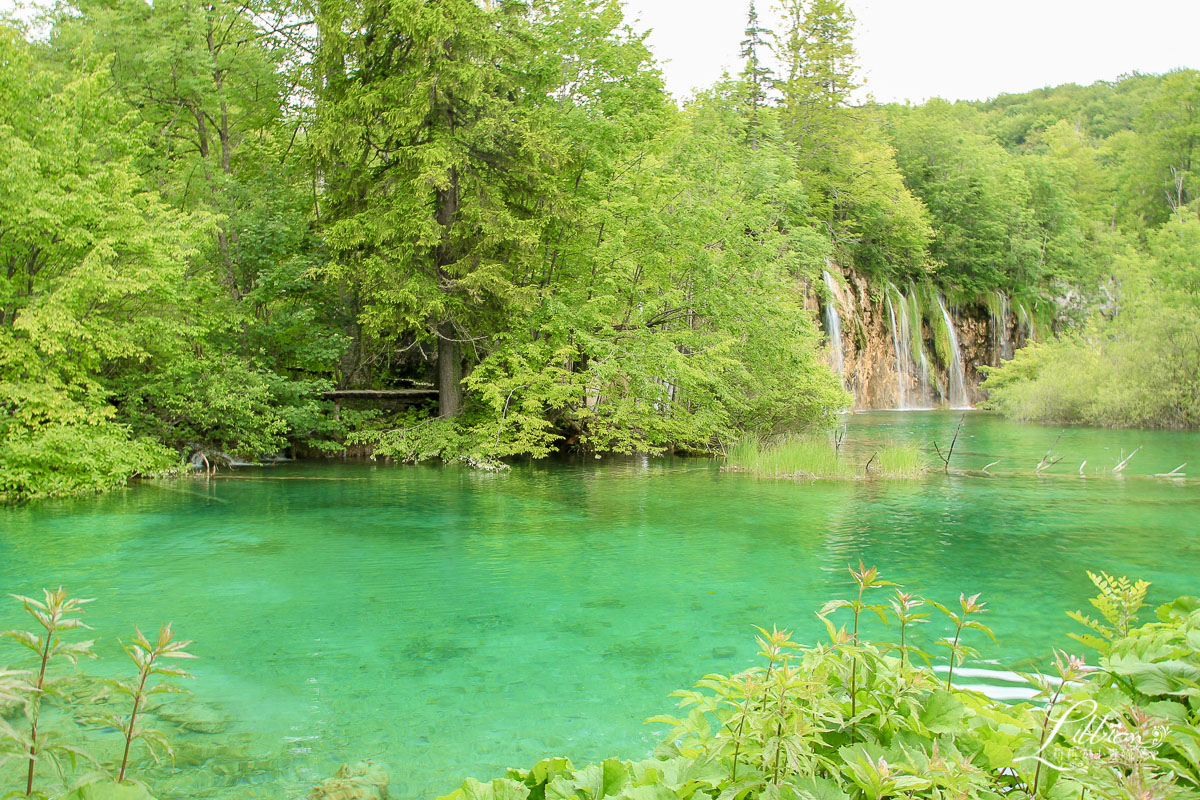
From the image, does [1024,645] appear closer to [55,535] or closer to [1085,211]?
[55,535]

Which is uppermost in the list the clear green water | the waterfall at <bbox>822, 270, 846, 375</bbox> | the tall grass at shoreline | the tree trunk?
the waterfall at <bbox>822, 270, 846, 375</bbox>

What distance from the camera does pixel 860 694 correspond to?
7.68 feet

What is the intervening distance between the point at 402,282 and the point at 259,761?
14.0m

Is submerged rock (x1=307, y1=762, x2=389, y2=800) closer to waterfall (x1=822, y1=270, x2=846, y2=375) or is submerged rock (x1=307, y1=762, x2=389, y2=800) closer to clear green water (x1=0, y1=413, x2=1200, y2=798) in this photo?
clear green water (x1=0, y1=413, x2=1200, y2=798)

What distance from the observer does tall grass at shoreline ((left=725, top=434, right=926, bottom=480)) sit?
15477 millimetres

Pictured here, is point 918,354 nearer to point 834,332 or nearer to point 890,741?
point 834,332

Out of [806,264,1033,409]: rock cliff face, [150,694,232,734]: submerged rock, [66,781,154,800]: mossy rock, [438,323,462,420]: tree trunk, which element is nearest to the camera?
[66,781,154,800]: mossy rock

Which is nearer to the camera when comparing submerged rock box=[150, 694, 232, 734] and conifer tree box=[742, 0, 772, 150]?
submerged rock box=[150, 694, 232, 734]

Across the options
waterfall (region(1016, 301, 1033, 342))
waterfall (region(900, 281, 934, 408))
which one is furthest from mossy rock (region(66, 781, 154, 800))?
waterfall (region(1016, 301, 1033, 342))

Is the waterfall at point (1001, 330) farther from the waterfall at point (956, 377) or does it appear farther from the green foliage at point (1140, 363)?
the green foliage at point (1140, 363)

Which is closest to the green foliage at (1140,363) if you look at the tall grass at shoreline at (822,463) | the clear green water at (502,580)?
the clear green water at (502,580)

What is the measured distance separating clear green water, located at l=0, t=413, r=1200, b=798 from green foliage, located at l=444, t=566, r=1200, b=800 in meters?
2.24

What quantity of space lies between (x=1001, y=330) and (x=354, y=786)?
1768 inches

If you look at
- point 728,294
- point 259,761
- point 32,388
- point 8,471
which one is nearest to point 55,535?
point 8,471
